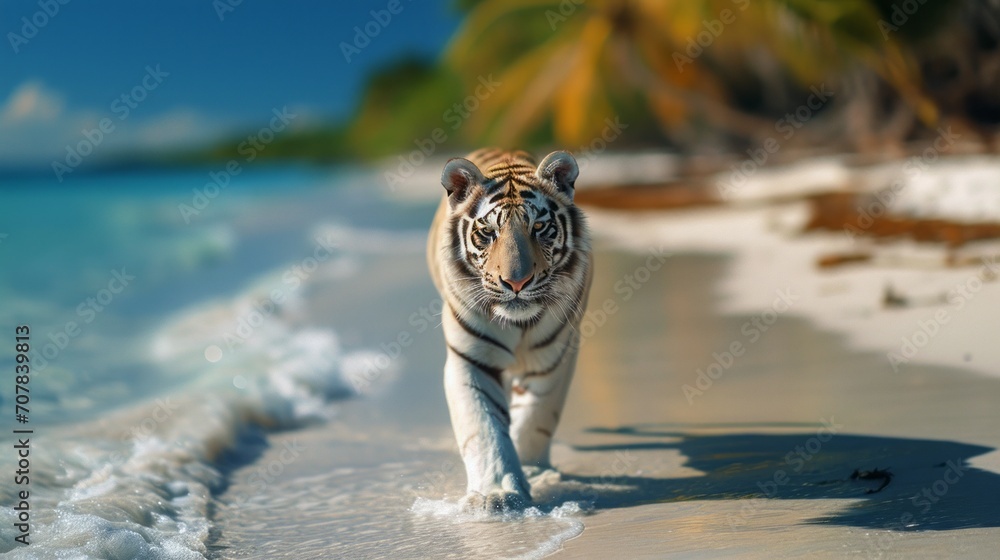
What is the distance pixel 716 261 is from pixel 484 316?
794 centimetres

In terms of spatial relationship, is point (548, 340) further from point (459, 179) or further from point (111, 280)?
point (111, 280)

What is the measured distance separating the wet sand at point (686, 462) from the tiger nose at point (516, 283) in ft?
2.82

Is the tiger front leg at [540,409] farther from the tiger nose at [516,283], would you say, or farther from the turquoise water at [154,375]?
the turquoise water at [154,375]

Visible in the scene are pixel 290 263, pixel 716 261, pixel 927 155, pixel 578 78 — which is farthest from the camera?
pixel 578 78

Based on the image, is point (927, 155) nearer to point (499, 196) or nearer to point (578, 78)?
point (578, 78)

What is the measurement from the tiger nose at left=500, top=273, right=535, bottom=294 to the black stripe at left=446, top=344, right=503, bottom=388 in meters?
0.45

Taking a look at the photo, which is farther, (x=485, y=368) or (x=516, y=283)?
(x=485, y=368)

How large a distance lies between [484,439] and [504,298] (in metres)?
0.56

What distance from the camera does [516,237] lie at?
4188 mm

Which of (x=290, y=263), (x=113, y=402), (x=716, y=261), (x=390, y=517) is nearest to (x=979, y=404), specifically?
(x=390, y=517)

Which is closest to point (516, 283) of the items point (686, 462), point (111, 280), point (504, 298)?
point (504, 298)

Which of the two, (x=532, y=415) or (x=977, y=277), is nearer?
(x=532, y=415)

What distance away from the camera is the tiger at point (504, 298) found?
166 inches

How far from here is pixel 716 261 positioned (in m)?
12.0
